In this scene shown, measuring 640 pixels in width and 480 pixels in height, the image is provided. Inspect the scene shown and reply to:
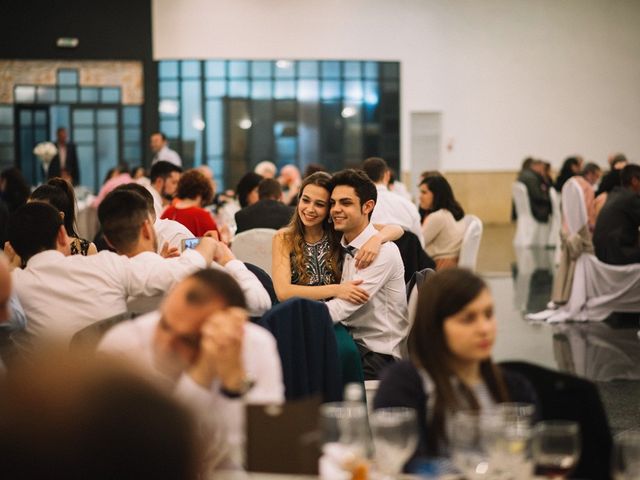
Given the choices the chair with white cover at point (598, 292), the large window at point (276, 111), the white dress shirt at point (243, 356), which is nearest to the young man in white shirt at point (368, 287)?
the white dress shirt at point (243, 356)

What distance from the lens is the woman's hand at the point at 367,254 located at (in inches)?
166

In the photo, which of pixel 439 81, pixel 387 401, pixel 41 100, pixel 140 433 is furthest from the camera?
pixel 439 81

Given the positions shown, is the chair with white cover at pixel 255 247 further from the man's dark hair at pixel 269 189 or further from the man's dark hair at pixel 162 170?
the man's dark hair at pixel 162 170

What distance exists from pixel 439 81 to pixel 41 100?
7572 millimetres

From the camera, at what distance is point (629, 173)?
8383 mm

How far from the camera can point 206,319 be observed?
2.19 m

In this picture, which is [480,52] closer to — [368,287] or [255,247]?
[255,247]

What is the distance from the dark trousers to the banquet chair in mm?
1725

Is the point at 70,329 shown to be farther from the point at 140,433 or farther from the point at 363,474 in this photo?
the point at 140,433

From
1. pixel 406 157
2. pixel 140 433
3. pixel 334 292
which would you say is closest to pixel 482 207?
pixel 406 157

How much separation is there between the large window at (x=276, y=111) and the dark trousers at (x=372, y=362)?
607 inches

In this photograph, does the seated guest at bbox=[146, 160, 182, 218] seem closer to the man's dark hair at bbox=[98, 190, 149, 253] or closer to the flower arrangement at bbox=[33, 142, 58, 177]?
the man's dark hair at bbox=[98, 190, 149, 253]

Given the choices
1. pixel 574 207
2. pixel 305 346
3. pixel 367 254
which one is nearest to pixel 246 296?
pixel 305 346

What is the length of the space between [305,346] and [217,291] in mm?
1276
